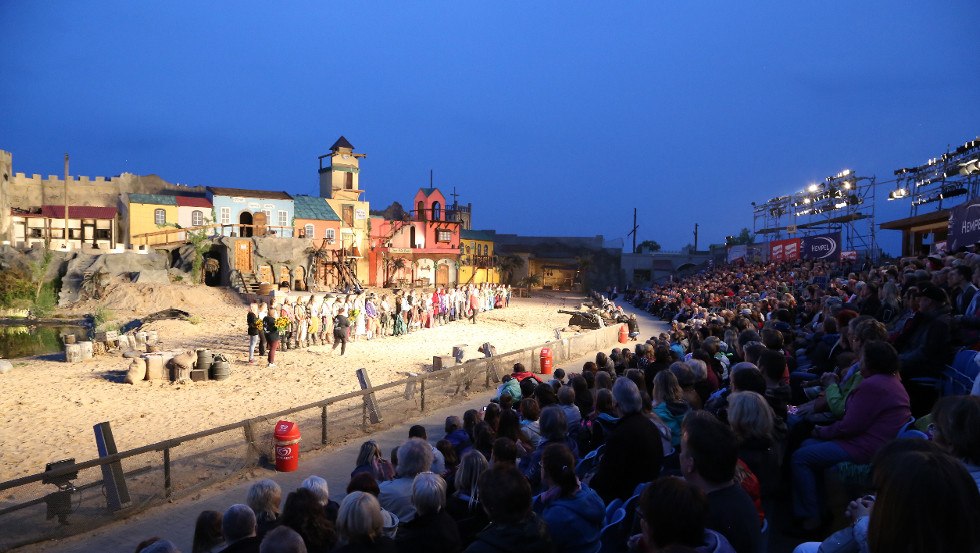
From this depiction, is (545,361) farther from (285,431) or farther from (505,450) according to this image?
(505,450)

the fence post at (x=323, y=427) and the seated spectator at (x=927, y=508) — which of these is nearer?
the seated spectator at (x=927, y=508)

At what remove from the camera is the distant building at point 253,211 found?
134 feet

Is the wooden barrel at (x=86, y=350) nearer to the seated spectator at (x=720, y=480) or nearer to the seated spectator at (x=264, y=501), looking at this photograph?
the seated spectator at (x=264, y=501)

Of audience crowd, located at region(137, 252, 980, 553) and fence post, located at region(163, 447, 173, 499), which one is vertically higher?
audience crowd, located at region(137, 252, 980, 553)

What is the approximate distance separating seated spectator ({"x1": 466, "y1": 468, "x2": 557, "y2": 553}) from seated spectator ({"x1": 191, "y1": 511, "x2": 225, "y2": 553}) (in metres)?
1.93

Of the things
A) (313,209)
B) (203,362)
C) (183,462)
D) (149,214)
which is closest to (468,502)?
(183,462)

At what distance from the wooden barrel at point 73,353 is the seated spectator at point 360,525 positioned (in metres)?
17.6

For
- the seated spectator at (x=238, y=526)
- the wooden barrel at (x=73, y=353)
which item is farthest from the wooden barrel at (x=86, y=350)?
the seated spectator at (x=238, y=526)

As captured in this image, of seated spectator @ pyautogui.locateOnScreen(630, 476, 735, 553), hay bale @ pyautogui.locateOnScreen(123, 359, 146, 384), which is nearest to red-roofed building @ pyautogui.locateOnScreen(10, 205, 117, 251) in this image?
hay bale @ pyautogui.locateOnScreen(123, 359, 146, 384)

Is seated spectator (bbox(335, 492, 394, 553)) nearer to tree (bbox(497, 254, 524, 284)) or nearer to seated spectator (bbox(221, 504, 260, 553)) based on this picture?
seated spectator (bbox(221, 504, 260, 553))

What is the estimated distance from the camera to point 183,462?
728 centimetres

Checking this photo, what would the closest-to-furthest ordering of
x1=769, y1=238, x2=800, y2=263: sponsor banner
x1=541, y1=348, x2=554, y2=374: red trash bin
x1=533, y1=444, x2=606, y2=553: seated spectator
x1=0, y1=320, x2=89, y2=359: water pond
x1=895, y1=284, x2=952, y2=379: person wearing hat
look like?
1. x1=533, y1=444, x2=606, y2=553: seated spectator
2. x1=895, y1=284, x2=952, y2=379: person wearing hat
3. x1=541, y1=348, x2=554, y2=374: red trash bin
4. x1=0, y1=320, x2=89, y2=359: water pond
5. x1=769, y1=238, x2=800, y2=263: sponsor banner

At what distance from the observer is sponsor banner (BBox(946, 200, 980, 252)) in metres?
14.1

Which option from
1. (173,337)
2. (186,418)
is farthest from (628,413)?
(173,337)
